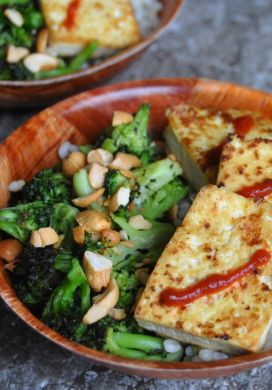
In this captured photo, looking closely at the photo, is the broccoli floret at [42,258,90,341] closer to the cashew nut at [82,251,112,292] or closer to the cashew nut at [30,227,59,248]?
the cashew nut at [82,251,112,292]

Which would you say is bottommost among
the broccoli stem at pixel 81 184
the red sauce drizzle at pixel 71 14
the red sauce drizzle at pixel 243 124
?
the red sauce drizzle at pixel 243 124

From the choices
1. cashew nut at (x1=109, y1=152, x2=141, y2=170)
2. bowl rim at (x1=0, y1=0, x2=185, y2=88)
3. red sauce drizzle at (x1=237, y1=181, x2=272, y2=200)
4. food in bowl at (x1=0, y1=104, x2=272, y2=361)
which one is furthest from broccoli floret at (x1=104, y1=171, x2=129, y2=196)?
bowl rim at (x1=0, y1=0, x2=185, y2=88)

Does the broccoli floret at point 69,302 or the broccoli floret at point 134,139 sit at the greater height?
the broccoli floret at point 134,139

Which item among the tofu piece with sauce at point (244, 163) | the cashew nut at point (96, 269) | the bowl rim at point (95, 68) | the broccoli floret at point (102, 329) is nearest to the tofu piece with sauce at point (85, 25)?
the bowl rim at point (95, 68)

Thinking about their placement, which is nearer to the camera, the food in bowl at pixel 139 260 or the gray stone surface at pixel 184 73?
the food in bowl at pixel 139 260

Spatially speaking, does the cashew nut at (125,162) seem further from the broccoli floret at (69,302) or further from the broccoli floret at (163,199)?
the broccoli floret at (69,302)

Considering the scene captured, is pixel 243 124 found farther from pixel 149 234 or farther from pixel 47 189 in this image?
pixel 47 189

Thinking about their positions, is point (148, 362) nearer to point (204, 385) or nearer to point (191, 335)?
point (191, 335)

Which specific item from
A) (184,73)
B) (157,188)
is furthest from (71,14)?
(157,188)

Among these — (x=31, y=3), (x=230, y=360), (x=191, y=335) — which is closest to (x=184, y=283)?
(x=191, y=335)
